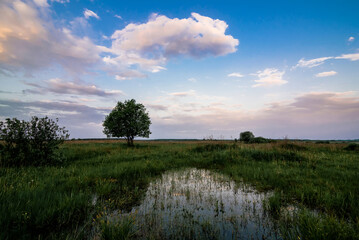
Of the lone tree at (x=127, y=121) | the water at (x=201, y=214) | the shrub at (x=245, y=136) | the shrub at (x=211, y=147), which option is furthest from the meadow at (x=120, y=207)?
the shrub at (x=245, y=136)

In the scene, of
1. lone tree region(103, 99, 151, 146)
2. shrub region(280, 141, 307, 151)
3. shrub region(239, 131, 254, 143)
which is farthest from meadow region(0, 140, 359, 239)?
shrub region(239, 131, 254, 143)

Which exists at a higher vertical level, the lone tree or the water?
the lone tree

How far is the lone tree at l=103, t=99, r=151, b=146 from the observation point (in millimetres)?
31625

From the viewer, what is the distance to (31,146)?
34.6 ft

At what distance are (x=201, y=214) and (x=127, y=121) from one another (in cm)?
2944

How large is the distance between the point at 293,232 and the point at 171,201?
354cm

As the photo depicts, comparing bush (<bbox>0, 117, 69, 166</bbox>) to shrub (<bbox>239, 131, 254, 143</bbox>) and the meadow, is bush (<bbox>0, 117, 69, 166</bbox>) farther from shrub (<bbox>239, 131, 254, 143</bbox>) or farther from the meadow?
shrub (<bbox>239, 131, 254, 143</bbox>)

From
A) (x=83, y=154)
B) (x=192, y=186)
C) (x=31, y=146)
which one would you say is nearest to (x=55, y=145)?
(x=31, y=146)

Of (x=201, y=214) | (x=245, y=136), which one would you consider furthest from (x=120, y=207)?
(x=245, y=136)

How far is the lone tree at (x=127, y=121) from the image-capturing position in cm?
3162

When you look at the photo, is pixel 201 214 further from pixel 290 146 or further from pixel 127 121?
pixel 127 121

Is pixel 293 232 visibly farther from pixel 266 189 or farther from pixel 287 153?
pixel 287 153

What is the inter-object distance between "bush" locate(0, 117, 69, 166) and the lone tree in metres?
19.4

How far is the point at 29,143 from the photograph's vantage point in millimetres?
10672
